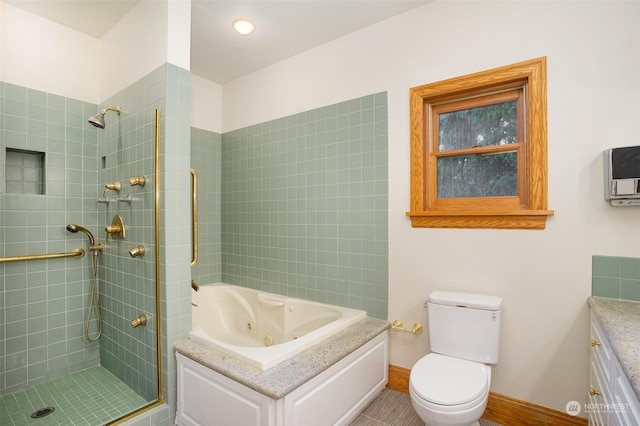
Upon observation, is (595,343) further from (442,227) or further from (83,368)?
(83,368)

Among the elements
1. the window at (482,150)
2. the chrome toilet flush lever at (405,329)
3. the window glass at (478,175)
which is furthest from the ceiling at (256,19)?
the chrome toilet flush lever at (405,329)

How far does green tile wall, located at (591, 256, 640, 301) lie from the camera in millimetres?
1541

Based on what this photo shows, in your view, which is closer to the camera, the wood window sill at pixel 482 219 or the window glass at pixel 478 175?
the wood window sill at pixel 482 219

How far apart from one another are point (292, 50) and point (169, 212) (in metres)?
1.69

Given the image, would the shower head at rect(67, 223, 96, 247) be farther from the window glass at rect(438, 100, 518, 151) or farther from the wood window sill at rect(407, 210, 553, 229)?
the window glass at rect(438, 100, 518, 151)

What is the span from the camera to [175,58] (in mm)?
1893

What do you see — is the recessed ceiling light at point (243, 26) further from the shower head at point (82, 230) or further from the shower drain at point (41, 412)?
the shower drain at point (41, 412)

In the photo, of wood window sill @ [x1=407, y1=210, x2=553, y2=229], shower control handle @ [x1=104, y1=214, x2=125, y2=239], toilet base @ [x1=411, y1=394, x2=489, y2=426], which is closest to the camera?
toilet base @ [x1=411, y1=394, x2=489, y2=426]

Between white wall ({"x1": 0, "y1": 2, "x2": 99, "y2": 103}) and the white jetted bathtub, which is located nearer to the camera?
white wall ({"x1": 0, "y1": 2, "x2": 99, "y2": 103})

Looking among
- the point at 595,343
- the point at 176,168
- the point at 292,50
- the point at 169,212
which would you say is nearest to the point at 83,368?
the point at 169,212

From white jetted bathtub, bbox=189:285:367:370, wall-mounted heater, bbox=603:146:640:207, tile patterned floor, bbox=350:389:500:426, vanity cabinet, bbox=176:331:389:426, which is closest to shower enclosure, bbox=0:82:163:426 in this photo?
vanity cabinet, bbox=176:331:389:426

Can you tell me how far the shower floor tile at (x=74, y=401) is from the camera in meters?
1.79

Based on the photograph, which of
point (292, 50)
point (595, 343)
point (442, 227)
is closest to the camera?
point (595, 343)

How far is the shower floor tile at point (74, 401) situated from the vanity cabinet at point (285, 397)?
410 millimetres
